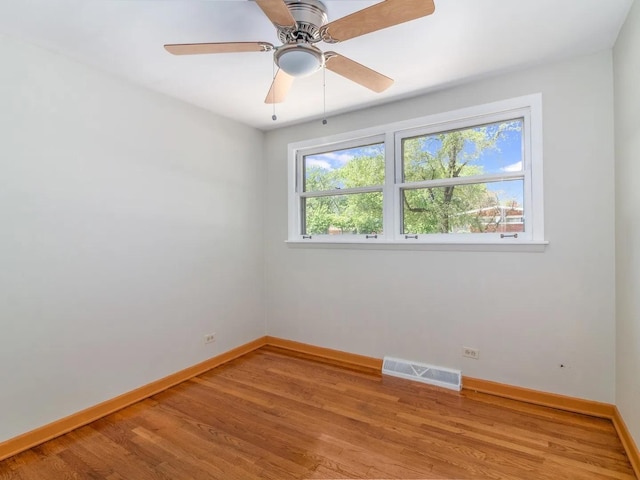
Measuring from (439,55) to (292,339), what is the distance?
295 cm

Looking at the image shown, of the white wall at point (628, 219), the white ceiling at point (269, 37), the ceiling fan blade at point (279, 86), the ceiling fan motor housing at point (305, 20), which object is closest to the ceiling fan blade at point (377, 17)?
the ceiling fan motor housing at point (305, 20)

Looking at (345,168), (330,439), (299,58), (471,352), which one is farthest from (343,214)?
(330,439)

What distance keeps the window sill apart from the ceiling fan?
1483 millimetres

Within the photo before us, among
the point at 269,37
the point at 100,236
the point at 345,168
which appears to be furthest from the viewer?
the point at 345,168

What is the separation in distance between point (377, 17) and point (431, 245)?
186cm

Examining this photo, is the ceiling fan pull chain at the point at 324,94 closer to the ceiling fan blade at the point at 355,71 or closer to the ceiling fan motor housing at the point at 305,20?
the ceiling fan blade at the point at 355,71

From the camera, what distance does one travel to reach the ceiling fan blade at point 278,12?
1.34m

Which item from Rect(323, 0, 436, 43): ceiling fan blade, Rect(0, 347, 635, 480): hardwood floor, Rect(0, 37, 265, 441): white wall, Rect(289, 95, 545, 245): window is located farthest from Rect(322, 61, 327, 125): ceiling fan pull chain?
Rect(0, 347, 635, 480): hardwood floor

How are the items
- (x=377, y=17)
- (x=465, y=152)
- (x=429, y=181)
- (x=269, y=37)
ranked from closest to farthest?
(x=377, y=17), (x=269, y=37), (x=465, y=152), (x=429, y=181)

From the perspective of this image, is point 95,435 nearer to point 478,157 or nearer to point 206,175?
point 206,175

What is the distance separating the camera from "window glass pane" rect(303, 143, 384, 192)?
10.5 ft

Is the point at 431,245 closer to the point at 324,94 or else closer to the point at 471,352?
the point at 471,352

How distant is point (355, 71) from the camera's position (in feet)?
6.20

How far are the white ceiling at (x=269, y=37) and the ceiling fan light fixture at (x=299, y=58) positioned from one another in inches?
11.4
